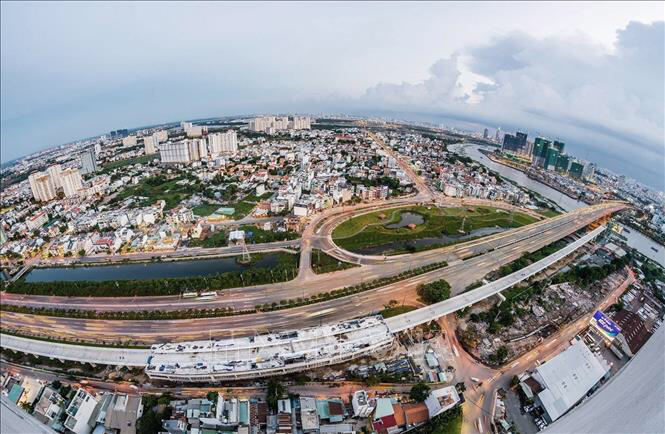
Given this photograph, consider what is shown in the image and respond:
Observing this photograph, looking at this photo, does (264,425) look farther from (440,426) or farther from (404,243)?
(404,243)

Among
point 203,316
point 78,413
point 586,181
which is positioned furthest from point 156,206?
point 586,181

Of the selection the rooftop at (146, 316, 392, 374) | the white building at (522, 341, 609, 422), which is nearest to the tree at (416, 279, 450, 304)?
the rooftop at (146, 316, 392, 374)

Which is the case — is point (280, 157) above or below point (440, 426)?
above

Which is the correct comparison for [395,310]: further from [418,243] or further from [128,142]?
[128,142]

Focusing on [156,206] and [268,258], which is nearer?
[268,258]

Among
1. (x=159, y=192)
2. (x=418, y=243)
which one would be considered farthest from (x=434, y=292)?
(x=159, y=192)

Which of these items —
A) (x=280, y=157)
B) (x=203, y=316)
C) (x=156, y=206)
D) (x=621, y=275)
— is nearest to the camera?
(x=203, y=316)
